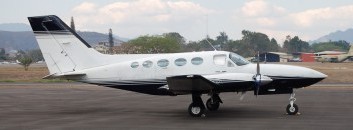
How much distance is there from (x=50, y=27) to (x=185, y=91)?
21.5 ft

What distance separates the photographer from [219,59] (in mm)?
Result: 18000

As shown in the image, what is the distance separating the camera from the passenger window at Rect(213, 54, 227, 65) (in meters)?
17.9

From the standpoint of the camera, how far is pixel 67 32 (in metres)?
19.7

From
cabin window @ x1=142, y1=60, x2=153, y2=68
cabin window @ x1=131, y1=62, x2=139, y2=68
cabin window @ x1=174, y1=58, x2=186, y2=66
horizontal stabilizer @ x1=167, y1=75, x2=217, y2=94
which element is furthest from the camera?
cabin window @ x1=131, y1=62, x2=139, y2=68

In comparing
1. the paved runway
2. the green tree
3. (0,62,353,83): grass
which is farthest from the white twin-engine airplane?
the green tree

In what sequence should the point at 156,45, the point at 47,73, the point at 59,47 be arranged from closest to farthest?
the point at 59,47 < the point at 47,73 < the point at 156,45

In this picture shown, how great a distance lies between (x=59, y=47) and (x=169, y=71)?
491 cm

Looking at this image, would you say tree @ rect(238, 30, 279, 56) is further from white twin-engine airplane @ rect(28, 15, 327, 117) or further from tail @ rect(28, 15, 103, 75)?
white twin-engine airplane @ rect(28, 15, 327, 117)

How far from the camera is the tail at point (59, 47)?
19.4 meters

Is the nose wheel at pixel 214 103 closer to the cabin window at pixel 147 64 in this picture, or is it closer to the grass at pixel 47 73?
the cabin window at pixel 147 64

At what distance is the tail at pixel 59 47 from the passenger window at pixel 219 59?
5.05 meters

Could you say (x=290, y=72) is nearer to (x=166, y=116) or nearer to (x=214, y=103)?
(x=214, y=103)

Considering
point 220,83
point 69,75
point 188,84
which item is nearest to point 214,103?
point 220,83

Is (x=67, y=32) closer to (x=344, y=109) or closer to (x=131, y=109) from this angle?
(x=131, y=109)
